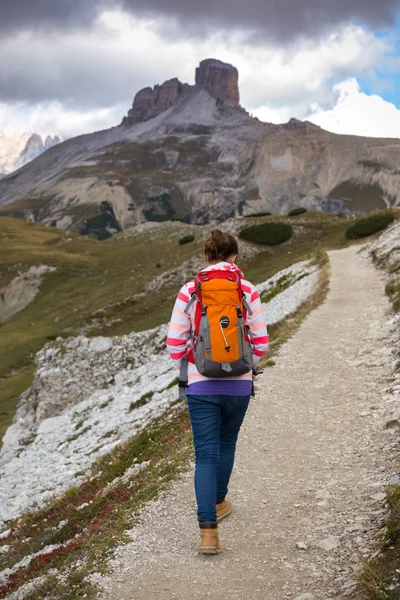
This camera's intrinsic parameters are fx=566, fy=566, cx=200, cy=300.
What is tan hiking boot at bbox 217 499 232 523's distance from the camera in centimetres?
856

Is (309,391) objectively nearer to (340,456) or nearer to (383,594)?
(340,456)

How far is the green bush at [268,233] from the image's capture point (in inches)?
2335

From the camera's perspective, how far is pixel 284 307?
1161 inches

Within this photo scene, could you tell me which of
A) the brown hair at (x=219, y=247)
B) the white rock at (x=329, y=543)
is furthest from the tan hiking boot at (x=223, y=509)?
the brown hair at (x=219, y=247)

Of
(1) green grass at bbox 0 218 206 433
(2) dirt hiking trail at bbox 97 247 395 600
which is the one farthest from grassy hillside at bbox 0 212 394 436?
(2) dirt hiking trail at bbox 97 247 395 600

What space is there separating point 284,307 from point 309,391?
14.9 m

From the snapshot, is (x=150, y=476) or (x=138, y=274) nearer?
(x=150, y=476)

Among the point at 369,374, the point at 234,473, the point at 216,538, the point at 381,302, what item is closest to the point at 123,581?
the point at 216,538

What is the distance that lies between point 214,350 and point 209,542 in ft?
8.57

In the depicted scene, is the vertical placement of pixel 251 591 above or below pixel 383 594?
below

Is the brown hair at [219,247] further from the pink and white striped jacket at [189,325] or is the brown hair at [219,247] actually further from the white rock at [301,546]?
the white rock at [301,546]

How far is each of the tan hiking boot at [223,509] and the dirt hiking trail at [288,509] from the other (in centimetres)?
10

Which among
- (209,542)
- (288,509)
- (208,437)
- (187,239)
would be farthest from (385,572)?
(187,239)

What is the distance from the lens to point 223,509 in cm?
861
